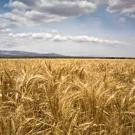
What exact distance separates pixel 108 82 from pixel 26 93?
0.86 metres

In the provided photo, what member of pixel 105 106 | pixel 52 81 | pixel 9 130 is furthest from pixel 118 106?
pixel 9 130

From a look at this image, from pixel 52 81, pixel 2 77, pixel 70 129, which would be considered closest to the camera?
pixel 70 129

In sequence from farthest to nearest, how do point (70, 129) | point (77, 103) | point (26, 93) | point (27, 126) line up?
point (26, 93)
point (77, 103)
point (27, 126)
point (70, 129)

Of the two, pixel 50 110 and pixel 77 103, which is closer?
pixel 50 110

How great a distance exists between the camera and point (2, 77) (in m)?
3.70

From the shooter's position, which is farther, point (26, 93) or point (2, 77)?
point (2, 77)

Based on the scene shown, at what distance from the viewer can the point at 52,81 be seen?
3361mm

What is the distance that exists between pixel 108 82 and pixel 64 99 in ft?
3.09

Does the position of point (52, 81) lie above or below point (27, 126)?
above

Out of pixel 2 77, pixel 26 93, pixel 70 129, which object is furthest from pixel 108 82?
pixel 70 129

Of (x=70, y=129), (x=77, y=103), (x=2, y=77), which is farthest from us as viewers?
(x=2, y=77)

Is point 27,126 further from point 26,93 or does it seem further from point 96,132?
point 26,93

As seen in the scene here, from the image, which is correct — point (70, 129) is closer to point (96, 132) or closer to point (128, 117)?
point (96, 132)

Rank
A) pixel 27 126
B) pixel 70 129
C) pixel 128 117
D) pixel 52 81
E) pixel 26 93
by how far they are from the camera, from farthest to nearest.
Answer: pixel 52 81, pixel 26 93, pixel 128 117, pixel 27 126, pixel 70 129
